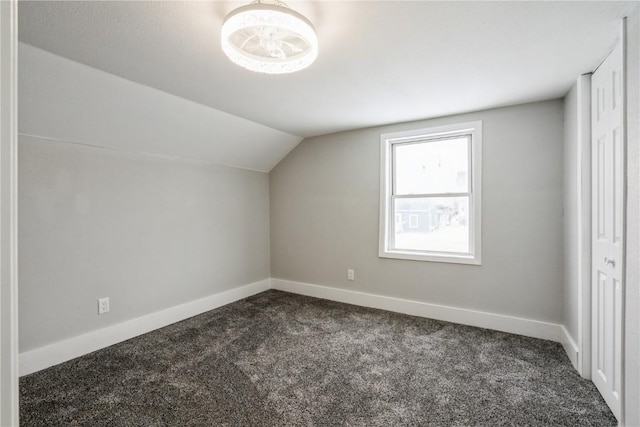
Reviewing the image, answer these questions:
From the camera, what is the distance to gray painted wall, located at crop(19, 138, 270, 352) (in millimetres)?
2449

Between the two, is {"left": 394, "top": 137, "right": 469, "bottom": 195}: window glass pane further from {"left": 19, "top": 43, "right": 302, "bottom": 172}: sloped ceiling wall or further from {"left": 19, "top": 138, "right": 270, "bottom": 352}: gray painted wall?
{"left": 19, "top": 138, "right": 270, "bottom": 352}: gray painted wall

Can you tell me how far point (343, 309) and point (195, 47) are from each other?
3.04m

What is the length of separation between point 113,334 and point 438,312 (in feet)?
10.6

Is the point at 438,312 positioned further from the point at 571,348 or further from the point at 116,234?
the point at 116,234

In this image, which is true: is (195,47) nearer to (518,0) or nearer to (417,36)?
(417,36)

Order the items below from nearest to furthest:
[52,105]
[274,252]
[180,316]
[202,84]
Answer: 1. [52,105]
2. [202,84]
3. [180,316]
4. [274,252]

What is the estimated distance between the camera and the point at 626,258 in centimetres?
160

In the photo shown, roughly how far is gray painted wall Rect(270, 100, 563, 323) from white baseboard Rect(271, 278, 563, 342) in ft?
0.21

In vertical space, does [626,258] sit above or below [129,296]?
above

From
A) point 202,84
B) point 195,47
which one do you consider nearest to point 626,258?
point 195,47

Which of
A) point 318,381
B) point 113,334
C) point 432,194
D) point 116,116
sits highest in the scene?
point 116,116

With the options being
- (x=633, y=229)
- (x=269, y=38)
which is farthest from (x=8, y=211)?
(x=633, y=229)

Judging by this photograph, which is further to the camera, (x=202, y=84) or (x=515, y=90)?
(x=515, y=90)

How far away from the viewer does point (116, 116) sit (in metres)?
2.62
